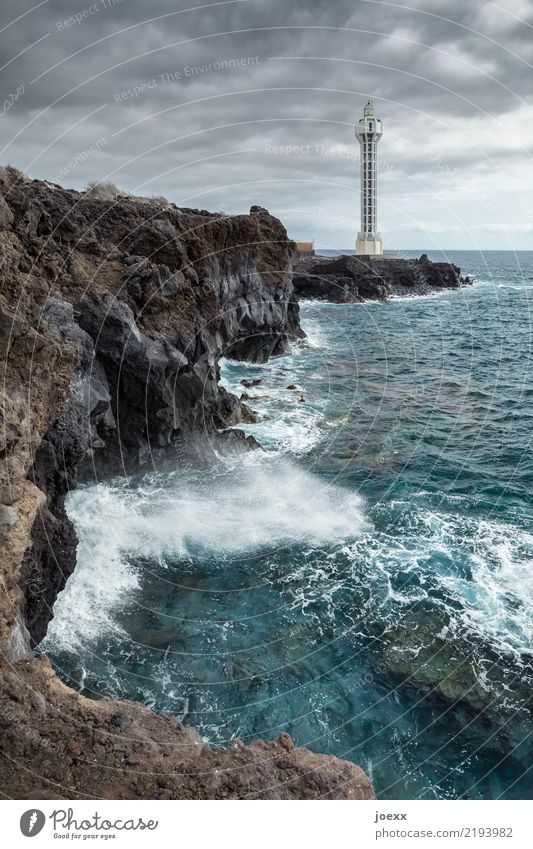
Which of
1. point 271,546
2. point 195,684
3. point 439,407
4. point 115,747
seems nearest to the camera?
point 115,747

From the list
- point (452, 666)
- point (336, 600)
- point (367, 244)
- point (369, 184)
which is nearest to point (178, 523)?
point (336, 600)

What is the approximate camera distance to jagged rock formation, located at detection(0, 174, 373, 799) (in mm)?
8086

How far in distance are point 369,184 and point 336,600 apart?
116 metres

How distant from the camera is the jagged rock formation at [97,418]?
8.09 metres

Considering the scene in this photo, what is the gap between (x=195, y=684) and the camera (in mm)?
13781

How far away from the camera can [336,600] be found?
17.0m

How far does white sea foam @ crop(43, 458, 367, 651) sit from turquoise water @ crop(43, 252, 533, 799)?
0.26ft

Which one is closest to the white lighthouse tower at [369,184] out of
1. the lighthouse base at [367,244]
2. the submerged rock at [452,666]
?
the lighthouse base at [367,244]

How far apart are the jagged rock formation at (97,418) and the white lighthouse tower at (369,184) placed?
87.0 meters

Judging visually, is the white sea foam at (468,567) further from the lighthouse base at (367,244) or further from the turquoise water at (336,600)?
the lighthouse base at (367,244)

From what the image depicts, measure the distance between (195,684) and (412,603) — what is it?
724 centimetres

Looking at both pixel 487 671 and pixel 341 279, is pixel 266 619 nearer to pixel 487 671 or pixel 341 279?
pixel 487 671

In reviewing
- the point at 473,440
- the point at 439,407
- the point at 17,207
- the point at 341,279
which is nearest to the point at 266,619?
the point at 17,207

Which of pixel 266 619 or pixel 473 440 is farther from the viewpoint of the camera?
pixel 473 440
